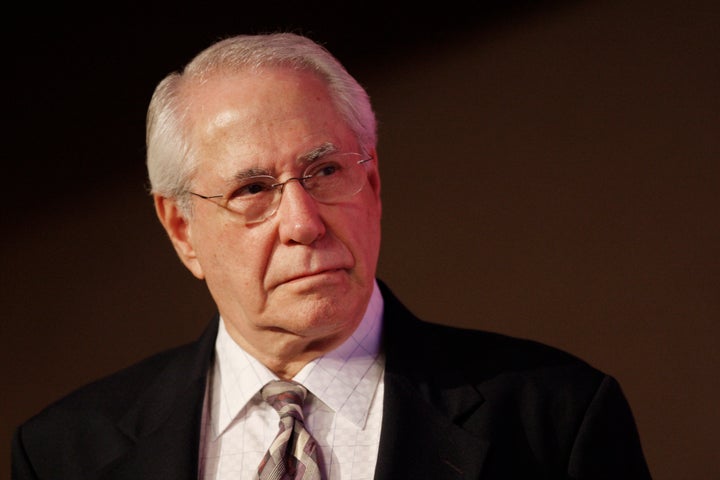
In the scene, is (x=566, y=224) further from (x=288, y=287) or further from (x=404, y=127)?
(x=288, y=287)

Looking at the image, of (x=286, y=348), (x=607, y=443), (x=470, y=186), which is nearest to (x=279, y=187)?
(x=286, y=348)

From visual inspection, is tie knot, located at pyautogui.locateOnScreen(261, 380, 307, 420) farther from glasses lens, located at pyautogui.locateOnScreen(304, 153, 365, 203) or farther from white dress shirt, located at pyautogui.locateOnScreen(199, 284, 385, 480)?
glasses lens, located at pyautogui.locateOnScreen(304, 153, 365, 203)

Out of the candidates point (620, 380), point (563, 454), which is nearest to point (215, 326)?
point (563, 454)

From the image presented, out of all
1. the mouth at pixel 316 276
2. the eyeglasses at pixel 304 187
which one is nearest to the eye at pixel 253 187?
the eyeglasses at pixel 304 187

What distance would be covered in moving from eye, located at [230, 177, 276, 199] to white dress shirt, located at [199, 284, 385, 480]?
13.5 inches

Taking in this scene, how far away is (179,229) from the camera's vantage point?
2.29 meters

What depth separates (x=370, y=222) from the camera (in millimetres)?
2115

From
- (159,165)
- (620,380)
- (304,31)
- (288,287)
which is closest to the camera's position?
(288,287)

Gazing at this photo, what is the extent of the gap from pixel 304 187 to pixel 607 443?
2.46 ft

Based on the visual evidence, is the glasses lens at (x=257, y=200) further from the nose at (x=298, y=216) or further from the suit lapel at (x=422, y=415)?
the suit lapel at (x=422, y=415)

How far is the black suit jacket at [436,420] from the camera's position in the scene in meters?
2.04

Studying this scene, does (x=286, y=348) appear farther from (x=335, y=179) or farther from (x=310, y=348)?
(x=335, y=179)

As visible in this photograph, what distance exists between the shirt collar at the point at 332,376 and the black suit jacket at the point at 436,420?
37 mm

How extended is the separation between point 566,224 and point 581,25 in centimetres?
50
